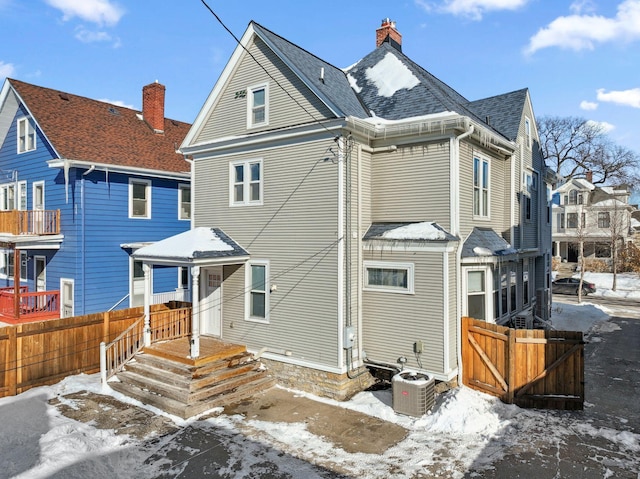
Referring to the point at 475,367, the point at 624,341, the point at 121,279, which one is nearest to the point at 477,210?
the point at 475,367

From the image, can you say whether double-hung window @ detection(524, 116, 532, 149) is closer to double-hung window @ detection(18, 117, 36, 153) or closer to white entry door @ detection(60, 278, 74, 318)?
white entry door @ detection(60, 278, 74, 318)

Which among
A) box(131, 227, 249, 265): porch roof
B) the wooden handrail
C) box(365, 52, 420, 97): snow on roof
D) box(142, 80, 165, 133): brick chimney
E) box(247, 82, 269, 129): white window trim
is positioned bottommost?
box(131, 227, 249, 265): porch roof

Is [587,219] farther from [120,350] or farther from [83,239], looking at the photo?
[120,350]

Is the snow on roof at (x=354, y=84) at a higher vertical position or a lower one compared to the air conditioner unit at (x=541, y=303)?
higher

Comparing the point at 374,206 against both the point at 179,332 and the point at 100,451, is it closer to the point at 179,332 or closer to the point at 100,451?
the point at 179,332

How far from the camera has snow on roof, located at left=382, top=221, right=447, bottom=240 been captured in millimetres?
10219

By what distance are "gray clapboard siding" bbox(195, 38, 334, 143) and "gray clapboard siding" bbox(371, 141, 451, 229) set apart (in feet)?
6.91

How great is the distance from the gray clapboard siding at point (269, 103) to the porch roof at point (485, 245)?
479cm

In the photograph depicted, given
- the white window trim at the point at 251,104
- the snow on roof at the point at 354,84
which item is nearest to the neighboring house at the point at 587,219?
the snow on roof at the point at 354,84

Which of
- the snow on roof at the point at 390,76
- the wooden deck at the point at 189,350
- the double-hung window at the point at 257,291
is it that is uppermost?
the snow on roof at the point at 390,76

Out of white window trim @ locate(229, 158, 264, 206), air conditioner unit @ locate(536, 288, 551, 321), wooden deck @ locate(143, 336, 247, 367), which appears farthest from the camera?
air conditioner unit @ locate(536, 288, 551, 321)

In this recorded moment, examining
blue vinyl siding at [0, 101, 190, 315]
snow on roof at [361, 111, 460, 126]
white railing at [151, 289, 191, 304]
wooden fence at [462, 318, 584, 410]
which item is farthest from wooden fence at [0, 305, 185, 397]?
wooden fence at [462, 318, 584, 410]

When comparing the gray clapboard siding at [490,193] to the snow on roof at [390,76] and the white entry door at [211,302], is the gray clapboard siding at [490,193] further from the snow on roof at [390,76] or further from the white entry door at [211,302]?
the white entry door at [211,302]

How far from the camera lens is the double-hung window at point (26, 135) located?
18.0 meters
